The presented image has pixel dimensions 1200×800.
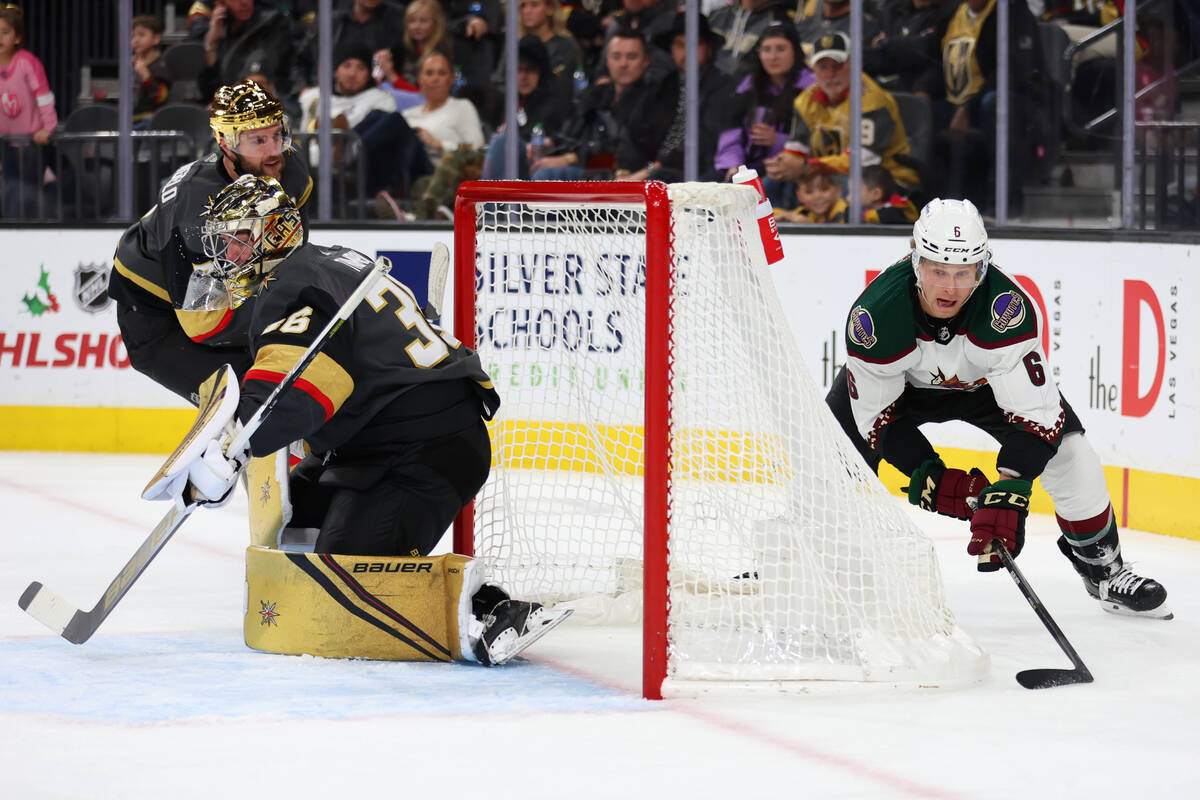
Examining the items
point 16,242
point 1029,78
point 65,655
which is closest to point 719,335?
point 65,655

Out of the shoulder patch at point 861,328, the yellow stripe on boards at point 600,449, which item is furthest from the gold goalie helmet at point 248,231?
the shoulder patch at point 861,328

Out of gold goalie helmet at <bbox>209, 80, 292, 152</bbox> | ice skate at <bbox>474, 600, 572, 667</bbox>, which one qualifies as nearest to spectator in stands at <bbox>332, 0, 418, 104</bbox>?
gold goalie helmet at <bbox>209, 80, 292, 152</bbox>

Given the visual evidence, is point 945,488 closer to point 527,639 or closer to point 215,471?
point 527,639

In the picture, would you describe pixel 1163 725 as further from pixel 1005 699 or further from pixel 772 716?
pixel 772 716

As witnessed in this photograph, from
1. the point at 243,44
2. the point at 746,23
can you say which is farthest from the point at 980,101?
the point at 243,44

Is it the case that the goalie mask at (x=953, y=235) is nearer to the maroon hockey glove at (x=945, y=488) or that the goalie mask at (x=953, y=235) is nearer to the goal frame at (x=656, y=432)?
the maroon hockey glove at (x=945, y=488)

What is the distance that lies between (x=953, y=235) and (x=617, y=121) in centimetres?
305

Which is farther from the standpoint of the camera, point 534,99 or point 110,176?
point 110,176

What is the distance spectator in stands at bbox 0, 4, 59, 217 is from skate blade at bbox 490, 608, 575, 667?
4085 mm

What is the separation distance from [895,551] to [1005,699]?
341mm

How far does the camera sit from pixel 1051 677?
2.99m

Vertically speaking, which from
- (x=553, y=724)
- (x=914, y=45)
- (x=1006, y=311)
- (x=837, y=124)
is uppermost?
(x=914, y=45)

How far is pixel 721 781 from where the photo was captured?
7.88 ft

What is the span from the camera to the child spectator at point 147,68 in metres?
6.34
